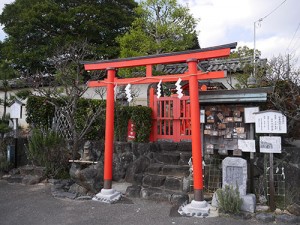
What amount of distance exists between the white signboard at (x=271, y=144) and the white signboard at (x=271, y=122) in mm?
162

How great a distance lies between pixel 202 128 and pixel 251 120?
1.38 metres

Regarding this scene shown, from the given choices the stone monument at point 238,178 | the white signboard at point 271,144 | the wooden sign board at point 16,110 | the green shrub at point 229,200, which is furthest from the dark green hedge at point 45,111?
the white signboard at point 271,144

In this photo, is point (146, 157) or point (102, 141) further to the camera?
point (102, 141)

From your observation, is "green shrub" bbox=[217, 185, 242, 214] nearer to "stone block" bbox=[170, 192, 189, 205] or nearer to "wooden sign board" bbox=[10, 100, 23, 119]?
"stone block" bbox=[170, 192, 189, 205]

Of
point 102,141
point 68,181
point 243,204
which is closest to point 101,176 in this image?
point 68,181

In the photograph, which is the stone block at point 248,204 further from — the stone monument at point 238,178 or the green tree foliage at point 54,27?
the green tree foliage at point 54,27

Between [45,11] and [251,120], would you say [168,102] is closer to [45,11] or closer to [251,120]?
[251,120]

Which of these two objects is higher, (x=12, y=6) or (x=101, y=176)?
(x=12, y=6)

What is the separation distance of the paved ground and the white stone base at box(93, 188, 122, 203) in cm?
17

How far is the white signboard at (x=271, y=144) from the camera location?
19.1 ft

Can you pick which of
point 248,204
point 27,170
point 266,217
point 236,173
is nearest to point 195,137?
point 236,173

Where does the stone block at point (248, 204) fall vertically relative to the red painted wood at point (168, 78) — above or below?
below

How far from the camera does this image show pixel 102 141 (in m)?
9.63

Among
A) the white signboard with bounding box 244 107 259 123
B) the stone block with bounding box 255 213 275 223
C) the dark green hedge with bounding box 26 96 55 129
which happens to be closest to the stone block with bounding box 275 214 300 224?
the stone block with bounding box 255 213 275 223
